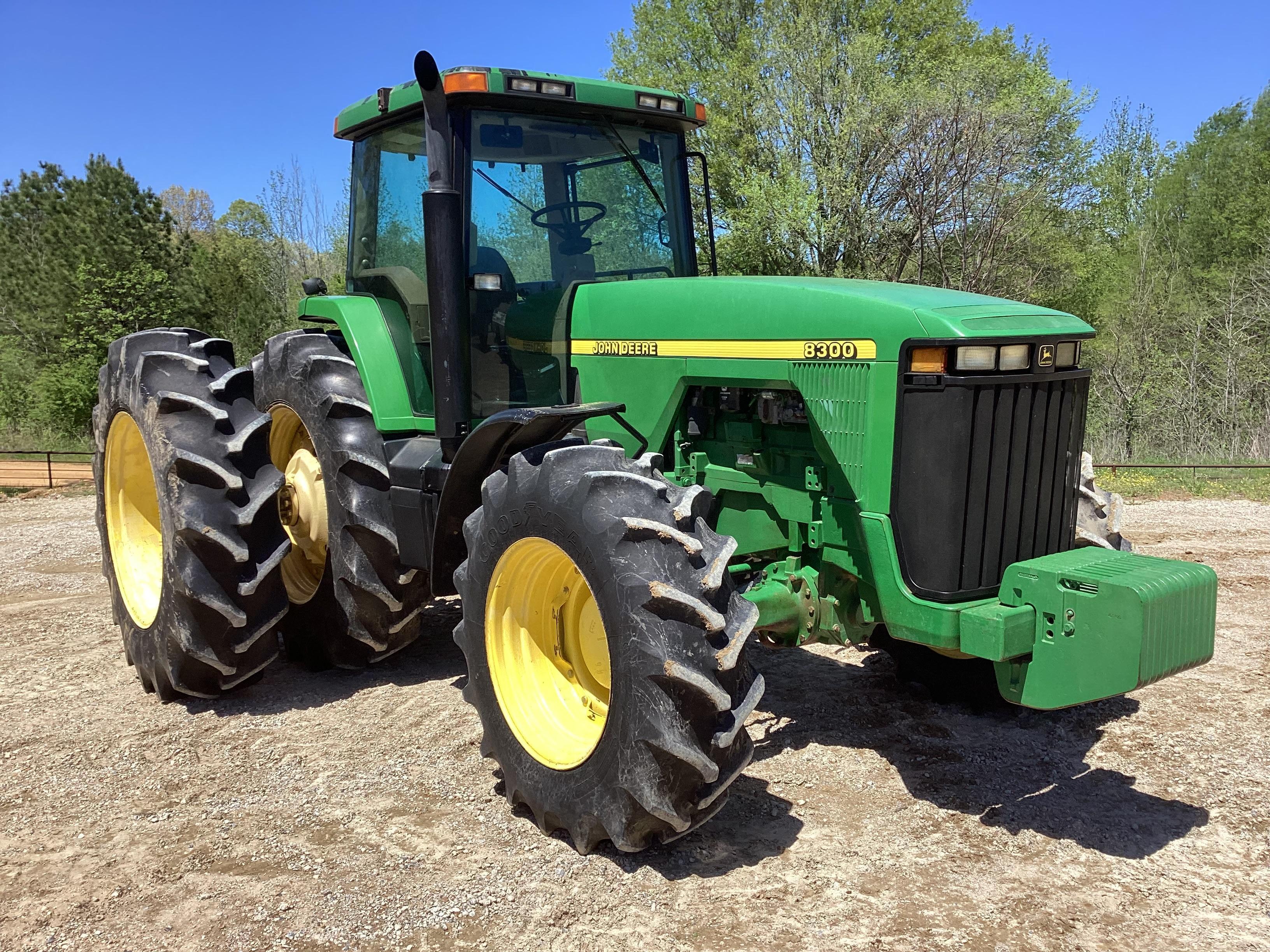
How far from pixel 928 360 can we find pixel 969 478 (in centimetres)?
43

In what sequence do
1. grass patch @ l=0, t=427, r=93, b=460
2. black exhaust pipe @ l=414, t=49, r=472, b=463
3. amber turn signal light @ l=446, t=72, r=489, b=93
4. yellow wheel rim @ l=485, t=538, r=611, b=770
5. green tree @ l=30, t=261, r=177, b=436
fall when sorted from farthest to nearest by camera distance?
green tree @ l=30, t=261, r=177, b=436 < grass patch @ l=0, t=427, r=93, b=460 < amber turn signal light @ l=446, t=72, r=489, b=93 < black exhaust pipe @ l=414, t=49, r=472, b=463 < yellow wheel rim @ l=485, t=538, r=611, b=770

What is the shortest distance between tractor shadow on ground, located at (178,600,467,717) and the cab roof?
7.95ft

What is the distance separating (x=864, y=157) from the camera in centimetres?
2195

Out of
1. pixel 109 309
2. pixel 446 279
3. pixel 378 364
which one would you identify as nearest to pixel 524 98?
pixel 446 279

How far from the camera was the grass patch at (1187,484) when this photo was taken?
409 inches

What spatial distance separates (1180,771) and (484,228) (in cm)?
366

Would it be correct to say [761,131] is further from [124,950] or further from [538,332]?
[124,950]

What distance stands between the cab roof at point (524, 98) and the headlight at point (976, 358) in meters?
1.88

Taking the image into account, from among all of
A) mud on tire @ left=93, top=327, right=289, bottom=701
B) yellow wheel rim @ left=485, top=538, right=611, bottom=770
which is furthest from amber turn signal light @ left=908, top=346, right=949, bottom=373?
mud on tire @ left=93, top=327, right=289, bottom=701

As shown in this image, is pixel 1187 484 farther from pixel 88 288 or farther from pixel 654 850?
pixel 88 288

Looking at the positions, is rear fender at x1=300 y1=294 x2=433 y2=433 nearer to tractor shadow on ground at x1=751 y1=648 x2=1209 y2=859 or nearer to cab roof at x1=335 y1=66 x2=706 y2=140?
cab roof at x1=335 y1=66 x2=706 y2=140

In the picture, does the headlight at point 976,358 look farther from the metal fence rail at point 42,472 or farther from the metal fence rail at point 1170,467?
the metal fence rail at point 42,472

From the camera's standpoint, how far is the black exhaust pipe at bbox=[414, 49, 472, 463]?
393 centimetres

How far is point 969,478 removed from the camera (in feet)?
11.0
